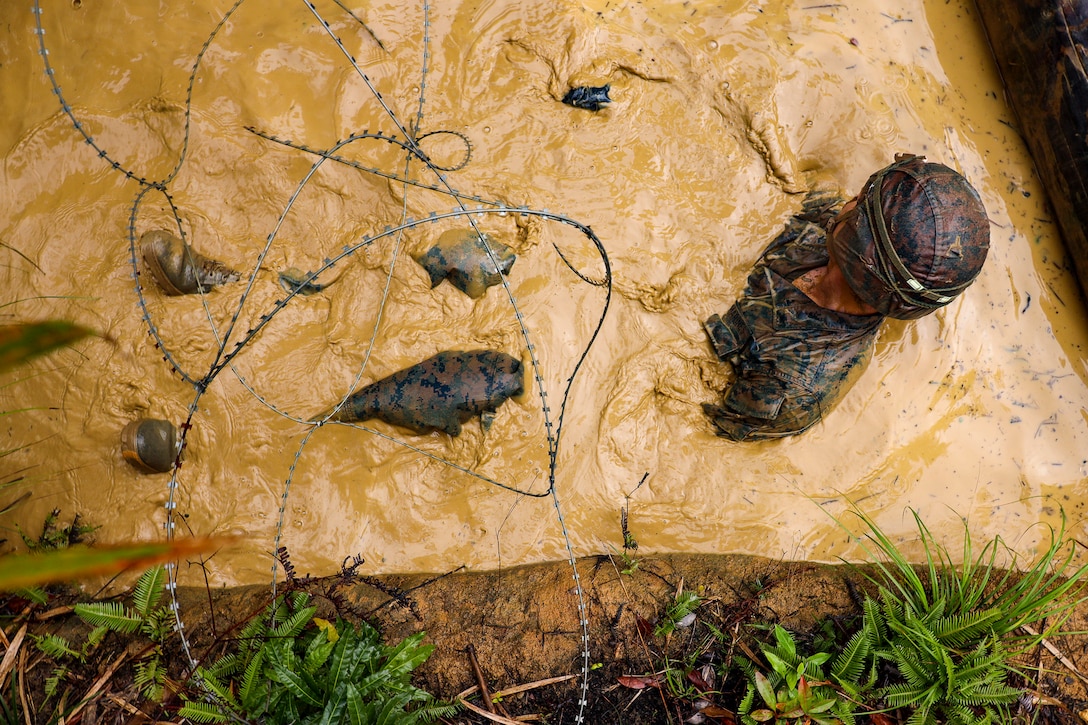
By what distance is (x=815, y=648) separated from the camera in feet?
14.0

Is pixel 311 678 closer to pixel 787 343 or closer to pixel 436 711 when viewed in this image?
pixel 436 711

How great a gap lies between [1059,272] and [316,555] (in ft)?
19.1

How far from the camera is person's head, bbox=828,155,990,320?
3.31 meters

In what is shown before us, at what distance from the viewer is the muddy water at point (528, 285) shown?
476 centimetres

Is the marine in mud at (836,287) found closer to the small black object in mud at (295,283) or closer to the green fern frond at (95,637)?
the small black object in mud at (295,283)

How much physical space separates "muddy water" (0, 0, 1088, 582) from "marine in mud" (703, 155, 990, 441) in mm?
295

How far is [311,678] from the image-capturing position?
3865 mm

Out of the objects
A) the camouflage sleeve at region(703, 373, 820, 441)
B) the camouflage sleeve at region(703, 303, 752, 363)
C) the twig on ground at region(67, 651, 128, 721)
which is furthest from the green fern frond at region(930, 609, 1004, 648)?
the twig on ground at region(67, 651, 128, 721)

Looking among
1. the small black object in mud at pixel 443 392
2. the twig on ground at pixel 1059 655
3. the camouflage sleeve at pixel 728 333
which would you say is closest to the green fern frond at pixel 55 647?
the small black object in mud at pixel 443 392

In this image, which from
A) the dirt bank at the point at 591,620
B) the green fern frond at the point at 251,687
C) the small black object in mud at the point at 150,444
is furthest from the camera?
the small black object in mud at the point at 150,444

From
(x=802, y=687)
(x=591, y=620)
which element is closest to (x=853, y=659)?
(x=802, y=687)

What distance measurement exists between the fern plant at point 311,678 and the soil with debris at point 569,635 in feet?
0.65

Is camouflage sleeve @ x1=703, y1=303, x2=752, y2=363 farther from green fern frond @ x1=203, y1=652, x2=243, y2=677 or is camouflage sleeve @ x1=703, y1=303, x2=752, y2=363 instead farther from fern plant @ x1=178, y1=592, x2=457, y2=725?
green fern frond @ x1=203, y1=652, x2=243, y2=677

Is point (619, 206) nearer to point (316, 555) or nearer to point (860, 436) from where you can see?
point (860, 436)
